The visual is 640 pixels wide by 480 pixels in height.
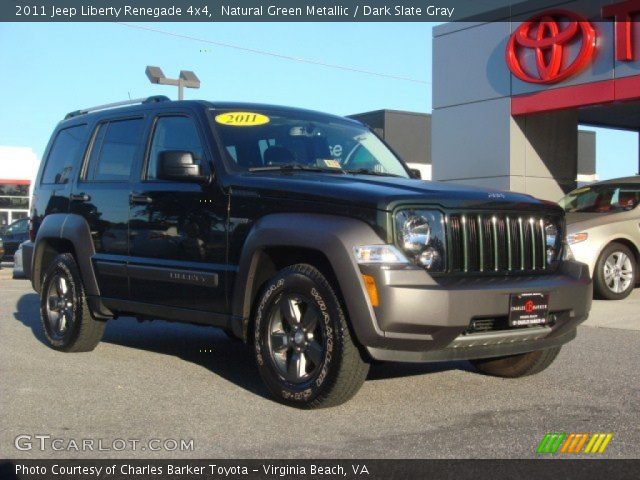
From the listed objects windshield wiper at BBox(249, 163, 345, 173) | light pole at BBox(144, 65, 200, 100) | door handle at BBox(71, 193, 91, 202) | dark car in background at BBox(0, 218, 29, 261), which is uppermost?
light pole at BBox(144, 65, 200, 100)

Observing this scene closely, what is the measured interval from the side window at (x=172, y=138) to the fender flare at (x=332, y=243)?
3.50ft

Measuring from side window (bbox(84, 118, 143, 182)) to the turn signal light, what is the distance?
2.78m

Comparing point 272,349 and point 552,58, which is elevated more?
point 552,58

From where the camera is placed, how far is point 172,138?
674cm

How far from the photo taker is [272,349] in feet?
18.1

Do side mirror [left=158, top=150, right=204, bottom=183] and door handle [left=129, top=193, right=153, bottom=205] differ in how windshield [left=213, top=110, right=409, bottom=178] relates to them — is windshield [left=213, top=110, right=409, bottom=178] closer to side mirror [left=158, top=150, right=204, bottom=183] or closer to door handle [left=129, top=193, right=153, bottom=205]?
side mirror [left=158, top=150, right=204, bottom=183]

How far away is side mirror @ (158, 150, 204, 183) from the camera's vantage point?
599cm

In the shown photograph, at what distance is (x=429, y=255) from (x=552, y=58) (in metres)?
12.1

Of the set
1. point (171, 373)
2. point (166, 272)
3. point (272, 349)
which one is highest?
point (166, 272)

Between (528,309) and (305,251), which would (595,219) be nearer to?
(528,309)

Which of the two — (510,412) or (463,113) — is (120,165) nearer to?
(510,412)

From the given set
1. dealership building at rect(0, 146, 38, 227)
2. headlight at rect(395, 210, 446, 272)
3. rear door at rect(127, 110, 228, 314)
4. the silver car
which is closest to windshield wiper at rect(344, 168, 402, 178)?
rear door at rect(127, 110, 228, 314)
